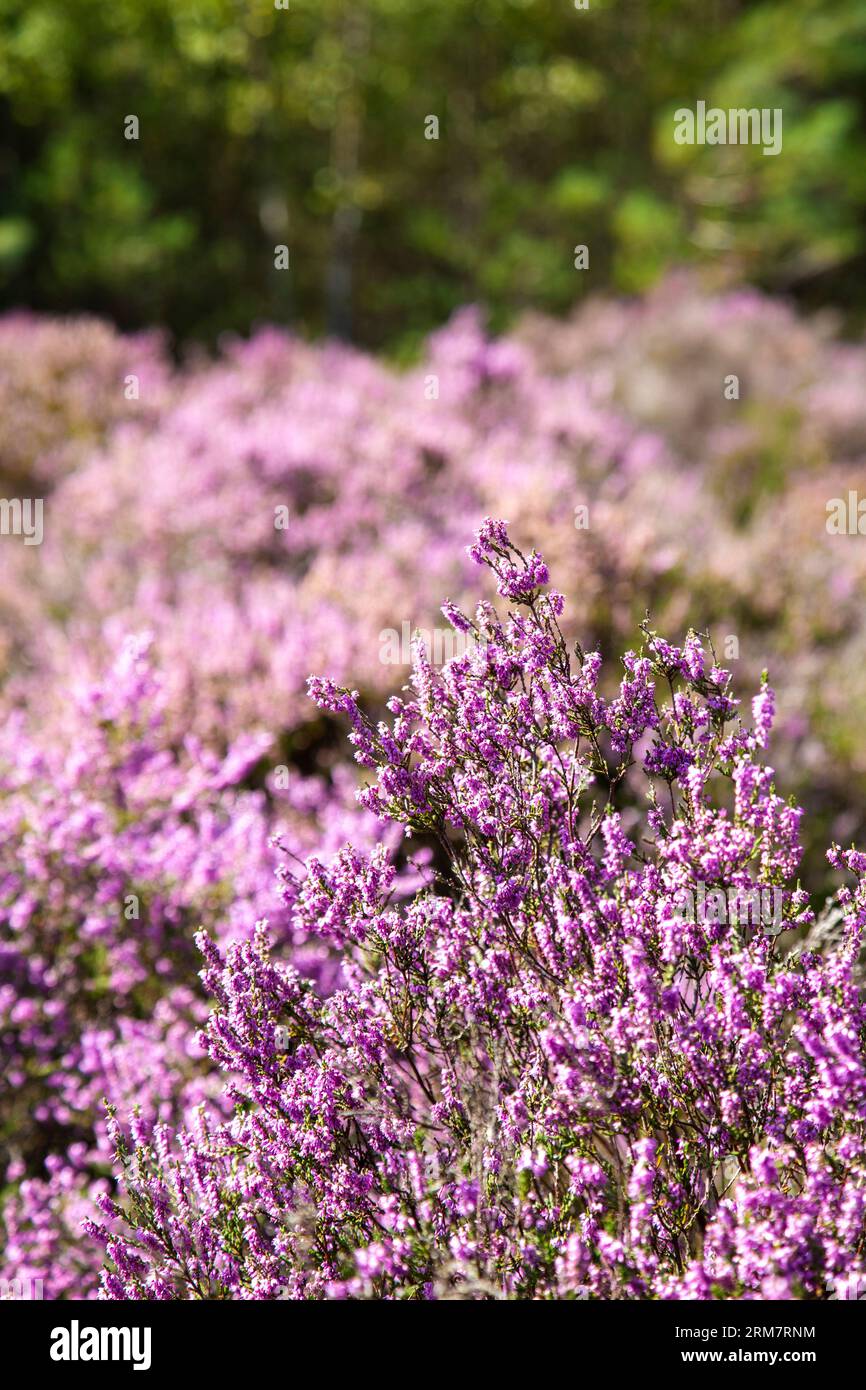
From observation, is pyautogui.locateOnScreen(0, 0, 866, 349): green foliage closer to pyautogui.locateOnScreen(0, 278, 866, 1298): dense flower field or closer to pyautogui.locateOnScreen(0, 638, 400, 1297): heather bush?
pyautogui.locateOnScreen(0, 278, 866, 1298): dense flower field

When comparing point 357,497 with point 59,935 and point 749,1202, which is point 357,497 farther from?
point 749,1202

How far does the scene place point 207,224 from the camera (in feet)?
44.1

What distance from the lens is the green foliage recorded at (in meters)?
11.2

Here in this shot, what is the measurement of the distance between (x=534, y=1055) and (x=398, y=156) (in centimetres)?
1398

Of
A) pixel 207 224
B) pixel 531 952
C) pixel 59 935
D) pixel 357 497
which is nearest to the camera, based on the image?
pixel 531 952

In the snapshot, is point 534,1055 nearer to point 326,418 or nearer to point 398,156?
point 326,418

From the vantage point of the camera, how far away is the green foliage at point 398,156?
11180 mm

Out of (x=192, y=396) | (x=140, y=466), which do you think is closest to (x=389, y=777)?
(x=140, y=466)

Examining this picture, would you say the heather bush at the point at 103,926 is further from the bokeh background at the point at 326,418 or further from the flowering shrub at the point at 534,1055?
the flowering shrub at the point at 534,1055

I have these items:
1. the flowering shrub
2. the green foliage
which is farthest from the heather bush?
the green foliage

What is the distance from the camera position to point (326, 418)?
6.63 m

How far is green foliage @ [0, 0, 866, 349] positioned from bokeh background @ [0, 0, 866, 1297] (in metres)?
0.05

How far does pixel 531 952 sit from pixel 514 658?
47 cm

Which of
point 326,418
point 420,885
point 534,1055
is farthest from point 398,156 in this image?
point 534,1055
